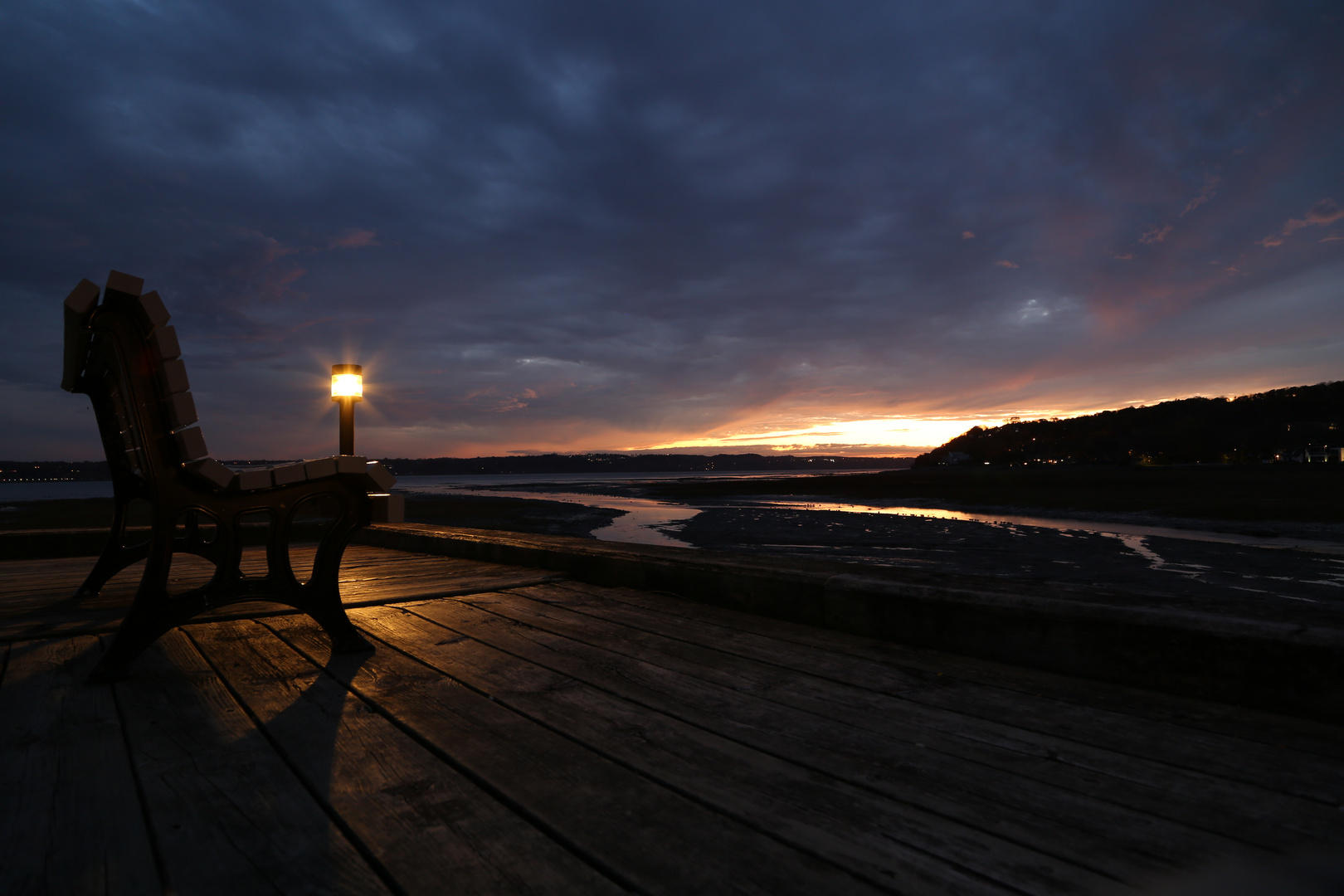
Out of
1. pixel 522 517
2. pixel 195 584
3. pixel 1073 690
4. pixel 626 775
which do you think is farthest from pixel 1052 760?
pixel 522 517

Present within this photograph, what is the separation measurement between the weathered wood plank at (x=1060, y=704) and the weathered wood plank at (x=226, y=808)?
4.85ft

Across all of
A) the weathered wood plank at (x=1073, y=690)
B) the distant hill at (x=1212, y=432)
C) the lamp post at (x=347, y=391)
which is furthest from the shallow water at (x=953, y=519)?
the distant hill at (x=1212, y=432)

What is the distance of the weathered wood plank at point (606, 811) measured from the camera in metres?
1.05

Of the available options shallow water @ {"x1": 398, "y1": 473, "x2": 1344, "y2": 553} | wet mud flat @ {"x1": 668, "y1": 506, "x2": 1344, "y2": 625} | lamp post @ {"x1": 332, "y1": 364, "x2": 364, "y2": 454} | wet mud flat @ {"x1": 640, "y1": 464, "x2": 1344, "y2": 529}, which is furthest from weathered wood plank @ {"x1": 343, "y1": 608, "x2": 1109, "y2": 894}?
wet mud flat @ {"x1": 640, "y1": 464, "x2": 1344, "y2": 529}

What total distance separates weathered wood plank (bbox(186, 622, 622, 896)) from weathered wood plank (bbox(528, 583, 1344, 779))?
1.21m

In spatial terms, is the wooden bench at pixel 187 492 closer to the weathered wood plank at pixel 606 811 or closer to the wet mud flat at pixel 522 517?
the weathered wood plank at pixel 606 811

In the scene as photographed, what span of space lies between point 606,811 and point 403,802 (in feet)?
1.39

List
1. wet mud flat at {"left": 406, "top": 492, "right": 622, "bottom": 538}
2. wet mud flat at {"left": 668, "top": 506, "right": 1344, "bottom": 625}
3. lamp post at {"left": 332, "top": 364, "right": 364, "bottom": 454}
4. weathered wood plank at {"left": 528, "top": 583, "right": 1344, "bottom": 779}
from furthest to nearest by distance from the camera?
wet mud flat at {"left": 406, "top": 492, "right": 622, "bottom": 538}, wet mud flat at {"left": 668, "top": 506, "right": 1344, "bottom": 625}, lamp post at {"left": 332, "top": 364, "right": 364, "bottom": 454}, weathered wood plank at {"left": 528, "top": 583, "right": 1344, "bottom": 779}

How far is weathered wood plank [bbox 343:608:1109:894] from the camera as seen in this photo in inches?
41.6

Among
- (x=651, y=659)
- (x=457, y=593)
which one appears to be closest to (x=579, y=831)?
(x=651, y=659)

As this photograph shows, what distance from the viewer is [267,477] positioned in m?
2.14

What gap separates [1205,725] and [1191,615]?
0.35 m

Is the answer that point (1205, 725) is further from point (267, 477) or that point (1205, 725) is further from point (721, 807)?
point (267, 477)

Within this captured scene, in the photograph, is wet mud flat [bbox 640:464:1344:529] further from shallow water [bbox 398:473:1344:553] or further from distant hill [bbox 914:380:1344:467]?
distant hill [bbox 914:380:1344:467]
